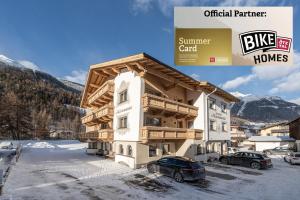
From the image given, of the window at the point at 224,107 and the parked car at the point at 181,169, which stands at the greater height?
the window at the point at 224,107

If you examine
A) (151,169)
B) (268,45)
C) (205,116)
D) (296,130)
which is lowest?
(151,169)

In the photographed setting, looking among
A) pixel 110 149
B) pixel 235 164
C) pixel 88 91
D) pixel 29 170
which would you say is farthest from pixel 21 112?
pixel 235 164

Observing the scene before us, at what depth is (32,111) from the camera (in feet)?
431

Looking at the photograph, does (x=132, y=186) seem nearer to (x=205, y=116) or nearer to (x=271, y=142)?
(x=205, y=116)

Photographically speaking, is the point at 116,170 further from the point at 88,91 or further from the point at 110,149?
the point at 88,91

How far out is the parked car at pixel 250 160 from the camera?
26.9 meters

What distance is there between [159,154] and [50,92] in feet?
566

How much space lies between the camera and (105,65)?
29.4 m

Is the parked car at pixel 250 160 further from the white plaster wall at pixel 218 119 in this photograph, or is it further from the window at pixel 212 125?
the window at pixel 212 125

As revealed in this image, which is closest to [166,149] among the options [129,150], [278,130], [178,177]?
[129,150]

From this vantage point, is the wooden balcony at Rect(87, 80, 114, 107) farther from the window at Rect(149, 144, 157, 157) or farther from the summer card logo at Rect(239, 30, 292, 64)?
the summer card logo at Rect(239, 30, 292, 64)

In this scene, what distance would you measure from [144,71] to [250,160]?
1405 cm

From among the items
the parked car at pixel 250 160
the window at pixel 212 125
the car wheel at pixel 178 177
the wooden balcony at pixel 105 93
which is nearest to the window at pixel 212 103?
the window at pixel 212 125

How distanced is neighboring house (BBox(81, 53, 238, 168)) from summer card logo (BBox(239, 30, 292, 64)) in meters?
10.2
